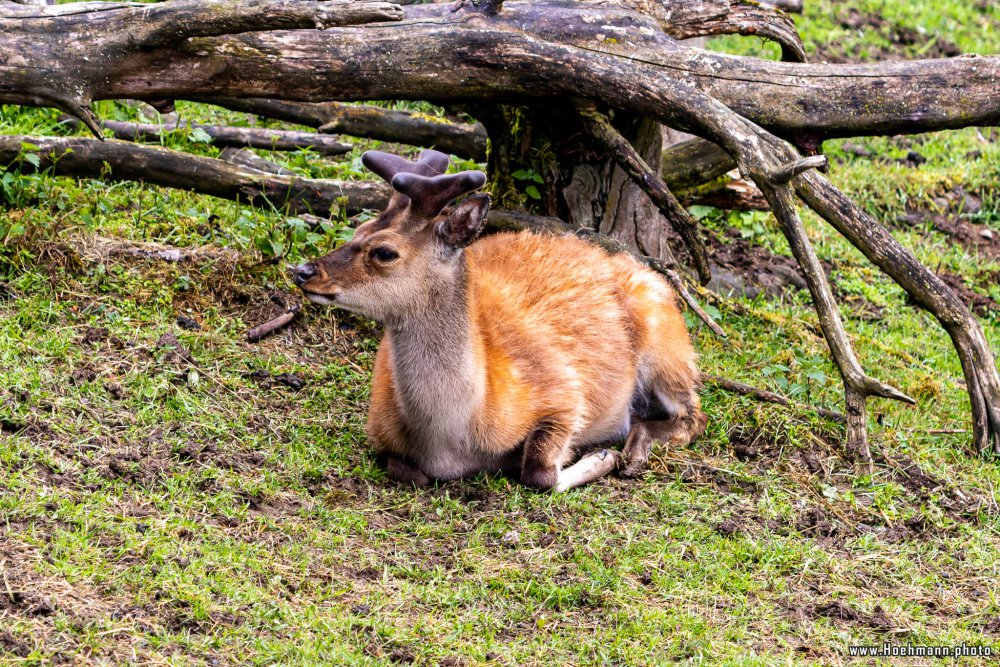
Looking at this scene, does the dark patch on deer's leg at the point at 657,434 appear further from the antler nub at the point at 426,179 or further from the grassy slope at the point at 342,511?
the antler nub at the point at 426,179

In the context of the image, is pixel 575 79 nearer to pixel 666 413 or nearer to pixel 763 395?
pixel 666 413

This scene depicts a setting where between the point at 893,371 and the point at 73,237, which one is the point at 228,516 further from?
the point at 893,371

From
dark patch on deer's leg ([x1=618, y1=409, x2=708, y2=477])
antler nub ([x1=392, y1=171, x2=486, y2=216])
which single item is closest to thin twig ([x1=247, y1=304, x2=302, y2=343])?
antler nub ([x1=392, y1=171, x2=486, y2=216])

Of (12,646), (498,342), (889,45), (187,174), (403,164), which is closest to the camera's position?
(12,646)

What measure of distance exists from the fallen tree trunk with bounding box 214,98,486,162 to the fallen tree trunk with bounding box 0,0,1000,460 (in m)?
1.35

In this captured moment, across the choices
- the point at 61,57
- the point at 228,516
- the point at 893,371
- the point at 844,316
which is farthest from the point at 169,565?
the point at 844,316

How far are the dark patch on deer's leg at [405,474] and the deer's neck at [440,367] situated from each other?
0.16m

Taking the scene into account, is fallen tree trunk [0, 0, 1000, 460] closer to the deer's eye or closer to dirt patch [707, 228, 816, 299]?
the deer's eye

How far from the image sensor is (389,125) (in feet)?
27.6

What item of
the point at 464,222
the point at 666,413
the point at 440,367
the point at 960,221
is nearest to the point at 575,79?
the point at 464,222

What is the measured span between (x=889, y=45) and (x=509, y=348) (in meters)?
8.75

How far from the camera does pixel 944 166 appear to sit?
35.4ft

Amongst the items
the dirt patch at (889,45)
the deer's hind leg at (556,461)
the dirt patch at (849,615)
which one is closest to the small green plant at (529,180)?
the deer's hind leg at (556,461)

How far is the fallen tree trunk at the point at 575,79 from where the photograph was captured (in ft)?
18.7
